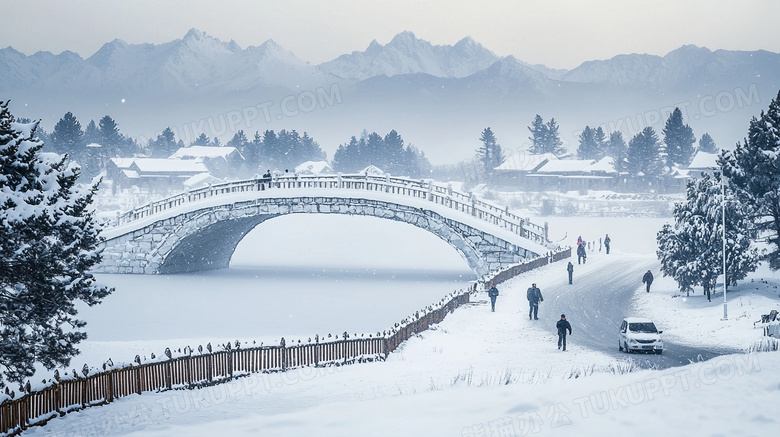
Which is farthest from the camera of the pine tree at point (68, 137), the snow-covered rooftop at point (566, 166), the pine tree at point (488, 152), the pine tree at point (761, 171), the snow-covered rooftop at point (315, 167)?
the pine tree at point (488, 152)

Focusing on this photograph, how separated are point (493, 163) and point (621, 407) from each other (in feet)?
491

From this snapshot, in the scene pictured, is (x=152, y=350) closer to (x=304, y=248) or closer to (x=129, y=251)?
(x=129, y=251)

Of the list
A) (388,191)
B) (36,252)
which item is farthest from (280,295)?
(36,252)

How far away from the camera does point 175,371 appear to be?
20.8 m

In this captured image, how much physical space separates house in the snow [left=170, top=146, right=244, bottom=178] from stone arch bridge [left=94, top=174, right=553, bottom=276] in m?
88.1

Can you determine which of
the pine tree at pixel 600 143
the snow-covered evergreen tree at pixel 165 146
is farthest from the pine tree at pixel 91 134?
the pine tree at pixel 600 143

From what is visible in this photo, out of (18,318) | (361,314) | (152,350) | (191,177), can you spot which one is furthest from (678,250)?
(191,177)

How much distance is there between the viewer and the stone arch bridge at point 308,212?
50.2m

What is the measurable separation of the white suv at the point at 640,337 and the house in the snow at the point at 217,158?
422 ft

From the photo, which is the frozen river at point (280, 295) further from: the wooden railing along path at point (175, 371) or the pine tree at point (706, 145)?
the pine tree at point (706, 145)

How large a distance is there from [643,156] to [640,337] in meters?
106

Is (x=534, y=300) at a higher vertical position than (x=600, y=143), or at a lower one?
lower

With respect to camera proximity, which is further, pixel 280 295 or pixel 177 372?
pixel 280 295

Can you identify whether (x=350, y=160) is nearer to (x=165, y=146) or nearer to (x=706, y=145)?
(x=165, y=146)
